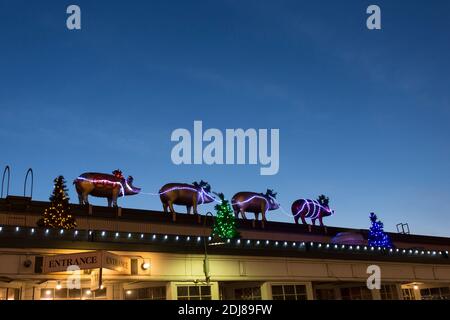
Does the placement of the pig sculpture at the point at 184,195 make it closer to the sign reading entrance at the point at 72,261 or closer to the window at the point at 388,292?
the window at the point at 388,292

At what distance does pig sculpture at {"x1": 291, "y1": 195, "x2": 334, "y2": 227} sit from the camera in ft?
157

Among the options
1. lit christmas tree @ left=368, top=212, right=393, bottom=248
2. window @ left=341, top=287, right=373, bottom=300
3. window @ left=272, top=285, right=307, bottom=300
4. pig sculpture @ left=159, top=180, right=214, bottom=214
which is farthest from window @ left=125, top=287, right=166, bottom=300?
lit christmas tree @ left=368, top=212, right=393, bottom=248

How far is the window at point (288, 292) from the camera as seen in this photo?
29.1m

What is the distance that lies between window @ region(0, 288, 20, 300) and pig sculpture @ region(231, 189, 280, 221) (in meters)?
21.9

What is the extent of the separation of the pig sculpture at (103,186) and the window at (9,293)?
11.0 m

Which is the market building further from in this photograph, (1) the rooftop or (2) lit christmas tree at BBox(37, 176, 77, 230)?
(2) lit christmas tree at BBox(37, 176, 77, 230)

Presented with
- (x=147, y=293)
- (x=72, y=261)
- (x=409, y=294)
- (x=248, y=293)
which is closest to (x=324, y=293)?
(x=409, y=294)
